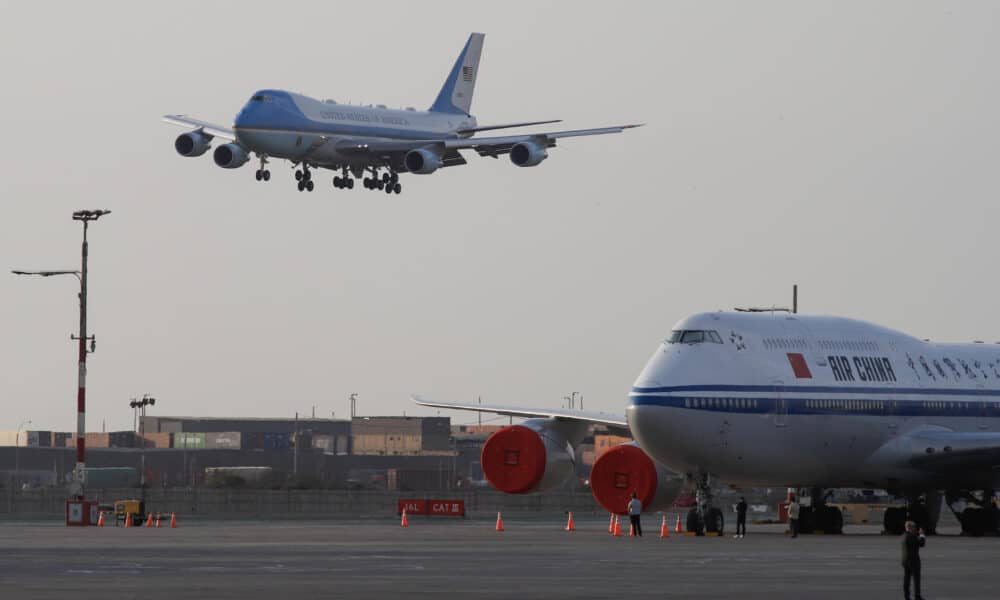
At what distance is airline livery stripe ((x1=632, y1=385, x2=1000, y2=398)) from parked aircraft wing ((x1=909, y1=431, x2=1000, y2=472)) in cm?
117

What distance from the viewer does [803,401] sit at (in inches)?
1976

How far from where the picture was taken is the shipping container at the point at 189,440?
179 meters

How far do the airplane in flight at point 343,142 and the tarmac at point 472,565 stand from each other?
2894 cm

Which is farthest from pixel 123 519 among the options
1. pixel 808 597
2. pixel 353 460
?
pixel 353 460

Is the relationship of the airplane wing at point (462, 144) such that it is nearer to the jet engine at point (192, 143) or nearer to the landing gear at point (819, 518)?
the jet engine at point (192, 143)

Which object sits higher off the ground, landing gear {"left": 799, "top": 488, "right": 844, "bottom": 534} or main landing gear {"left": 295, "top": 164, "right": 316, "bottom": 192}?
main landing gear {"left": 295, "top": 164, "right": 316, "bottom": 192}

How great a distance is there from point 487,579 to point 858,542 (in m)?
19.2

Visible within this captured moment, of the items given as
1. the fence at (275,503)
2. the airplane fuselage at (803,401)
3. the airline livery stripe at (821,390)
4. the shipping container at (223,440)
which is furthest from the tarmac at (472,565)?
the shipping container at (223,440)

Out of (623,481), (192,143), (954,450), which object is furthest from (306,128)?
(954,450)

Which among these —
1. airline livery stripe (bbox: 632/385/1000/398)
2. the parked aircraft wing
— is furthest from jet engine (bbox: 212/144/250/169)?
the parked aircraft wing

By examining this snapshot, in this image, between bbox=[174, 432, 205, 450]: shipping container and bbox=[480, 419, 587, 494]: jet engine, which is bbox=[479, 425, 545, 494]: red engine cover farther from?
bbox=[174, 432, 205, 450]: shipping container

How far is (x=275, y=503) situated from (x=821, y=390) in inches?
1606

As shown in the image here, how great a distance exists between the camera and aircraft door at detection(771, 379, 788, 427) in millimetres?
49625

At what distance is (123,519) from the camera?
223ft
